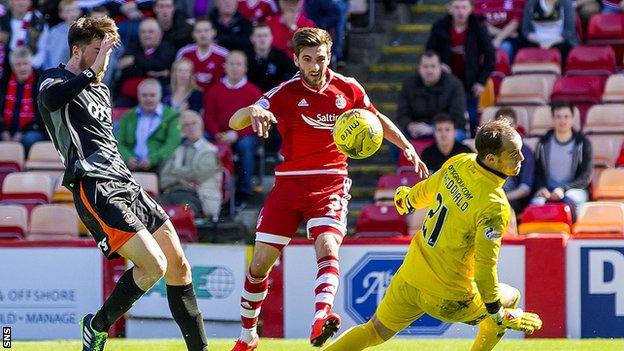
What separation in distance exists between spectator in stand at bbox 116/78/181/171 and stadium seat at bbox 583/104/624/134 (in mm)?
4188

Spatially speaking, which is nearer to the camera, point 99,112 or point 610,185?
point 99,112

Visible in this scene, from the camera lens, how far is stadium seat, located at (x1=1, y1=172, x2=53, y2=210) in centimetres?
1420

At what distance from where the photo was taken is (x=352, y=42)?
55.3 ft

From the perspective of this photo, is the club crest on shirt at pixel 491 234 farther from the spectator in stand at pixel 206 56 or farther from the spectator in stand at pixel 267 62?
the spectator in stand at pixel 206 56

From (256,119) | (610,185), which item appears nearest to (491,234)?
(256,119)

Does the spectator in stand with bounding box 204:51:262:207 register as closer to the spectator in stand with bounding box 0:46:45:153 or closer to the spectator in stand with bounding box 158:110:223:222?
the spectator in stand with bounding box 158:110:223:222

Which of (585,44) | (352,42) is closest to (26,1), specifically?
(352,42)

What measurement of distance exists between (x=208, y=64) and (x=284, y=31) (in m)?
0.95

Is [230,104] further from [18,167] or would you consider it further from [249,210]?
[18,167]

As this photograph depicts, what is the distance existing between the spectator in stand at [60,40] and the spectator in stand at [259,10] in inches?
76.3

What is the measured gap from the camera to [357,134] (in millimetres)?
8680

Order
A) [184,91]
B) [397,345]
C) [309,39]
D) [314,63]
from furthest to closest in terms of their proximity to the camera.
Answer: [184,91] → [397,345] → [314,63] → [309,39]

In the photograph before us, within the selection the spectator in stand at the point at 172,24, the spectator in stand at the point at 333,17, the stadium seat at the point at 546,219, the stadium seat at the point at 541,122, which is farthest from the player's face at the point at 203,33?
the stadium seat at the point at 546,219

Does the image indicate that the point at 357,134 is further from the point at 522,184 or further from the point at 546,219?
the point at 522,184
